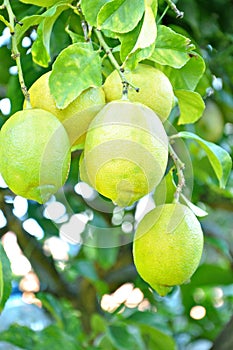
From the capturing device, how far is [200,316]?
73.4 inches

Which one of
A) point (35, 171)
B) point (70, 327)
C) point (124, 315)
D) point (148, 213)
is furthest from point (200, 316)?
point (35, 171)

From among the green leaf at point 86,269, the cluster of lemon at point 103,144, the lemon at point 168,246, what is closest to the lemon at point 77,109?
the cluster of lemon at point 103,144

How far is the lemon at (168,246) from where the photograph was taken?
66 cm

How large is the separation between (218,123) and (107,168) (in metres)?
0.80

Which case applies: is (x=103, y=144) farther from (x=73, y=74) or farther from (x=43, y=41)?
(x=43, y=41)

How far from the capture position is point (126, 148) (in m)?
0.60

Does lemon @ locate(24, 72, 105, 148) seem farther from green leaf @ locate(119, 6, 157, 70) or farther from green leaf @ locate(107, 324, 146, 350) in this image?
green leaf @ locate(107, 324, 146, 350)

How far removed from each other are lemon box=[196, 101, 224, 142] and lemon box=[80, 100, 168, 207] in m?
0.69

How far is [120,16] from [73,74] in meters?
0.07

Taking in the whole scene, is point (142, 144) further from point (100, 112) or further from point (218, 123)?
point (218, 123)

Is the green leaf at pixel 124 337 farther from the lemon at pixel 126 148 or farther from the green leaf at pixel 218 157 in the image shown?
the lemon at pixel 126 148

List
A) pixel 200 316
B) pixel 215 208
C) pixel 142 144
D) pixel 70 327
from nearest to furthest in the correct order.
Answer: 1. pixel 142 144
2. pixel 70 327
3. pixel 215 208
4. pixel 200 316

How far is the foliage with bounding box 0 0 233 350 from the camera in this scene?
0.64 metres

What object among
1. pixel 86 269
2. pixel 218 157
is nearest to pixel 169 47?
pixel 218 157
